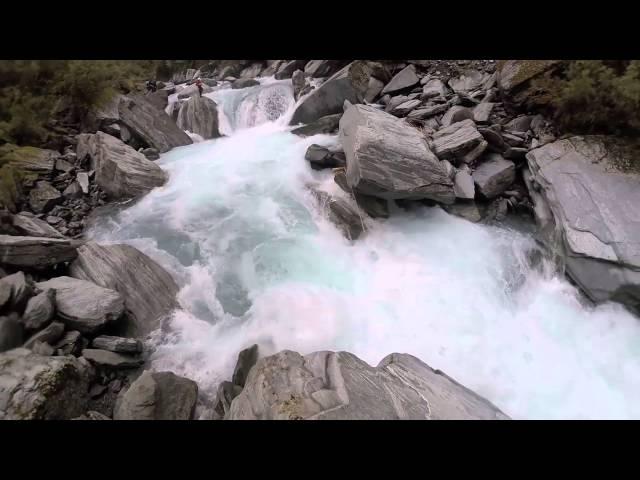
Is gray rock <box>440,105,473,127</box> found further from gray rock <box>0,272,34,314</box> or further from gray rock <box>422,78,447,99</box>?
gray rock <box>0,272,34,314</box>

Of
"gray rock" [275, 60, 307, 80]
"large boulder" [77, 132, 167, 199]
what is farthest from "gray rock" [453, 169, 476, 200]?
"gray rock" [275, 60, 307, 80]

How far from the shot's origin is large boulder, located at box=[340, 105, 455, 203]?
22.3 feet

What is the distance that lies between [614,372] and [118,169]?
10.0 meters

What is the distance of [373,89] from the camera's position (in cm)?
1138

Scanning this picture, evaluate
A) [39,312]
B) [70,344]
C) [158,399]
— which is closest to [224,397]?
[158,399]

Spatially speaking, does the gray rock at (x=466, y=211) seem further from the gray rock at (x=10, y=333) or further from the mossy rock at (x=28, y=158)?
the mossy rock at (x=28, y=158)

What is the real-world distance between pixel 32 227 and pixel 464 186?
327 inches

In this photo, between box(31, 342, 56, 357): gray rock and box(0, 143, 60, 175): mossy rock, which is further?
box(0, 143, 60, 175): mossy rock

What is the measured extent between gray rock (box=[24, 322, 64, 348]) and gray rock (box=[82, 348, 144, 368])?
38 cm

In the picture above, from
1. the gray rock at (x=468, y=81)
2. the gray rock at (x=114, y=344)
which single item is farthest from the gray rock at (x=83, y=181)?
the gray rock at (x=468, y=81)

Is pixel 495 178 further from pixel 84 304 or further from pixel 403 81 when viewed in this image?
pixel 84 304

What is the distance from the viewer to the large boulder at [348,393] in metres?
3.10

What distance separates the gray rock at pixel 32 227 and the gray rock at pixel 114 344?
264cm

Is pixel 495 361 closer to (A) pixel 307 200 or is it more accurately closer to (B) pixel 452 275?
(B) pixel 452 275
